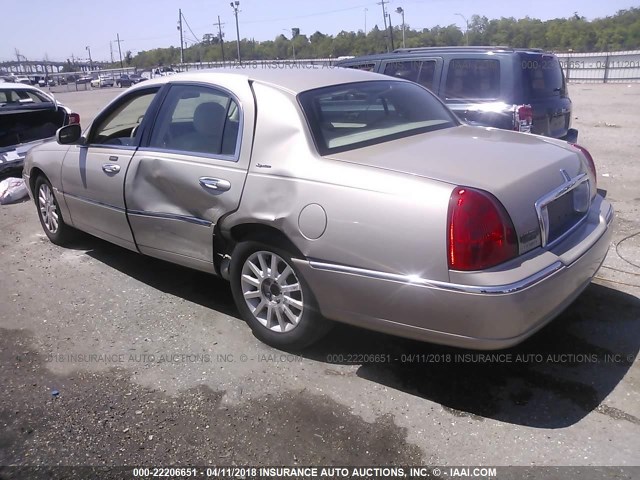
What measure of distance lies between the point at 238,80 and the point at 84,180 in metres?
1.83

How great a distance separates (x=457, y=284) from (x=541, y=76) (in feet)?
16.3

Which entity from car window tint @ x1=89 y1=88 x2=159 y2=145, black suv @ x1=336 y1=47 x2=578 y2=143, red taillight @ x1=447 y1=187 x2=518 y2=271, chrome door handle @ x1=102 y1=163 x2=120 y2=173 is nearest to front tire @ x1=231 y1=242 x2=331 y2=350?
red taillight @ x1=447 y1=187 x2=518 y2=271

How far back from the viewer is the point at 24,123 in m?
8.78

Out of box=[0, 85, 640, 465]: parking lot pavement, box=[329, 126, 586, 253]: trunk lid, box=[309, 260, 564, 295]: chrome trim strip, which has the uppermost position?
box=[329, 126, 586, 253]: trunk lid

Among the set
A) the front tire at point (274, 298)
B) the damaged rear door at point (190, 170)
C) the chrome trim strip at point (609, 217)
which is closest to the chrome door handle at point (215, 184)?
the damaged rear door at point (190, 170)

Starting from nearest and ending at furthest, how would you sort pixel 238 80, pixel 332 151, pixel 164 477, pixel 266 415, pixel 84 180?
pixel 164 477, pixel 266 415, pixel 332 151, pixel 238 80, pixel 84 180

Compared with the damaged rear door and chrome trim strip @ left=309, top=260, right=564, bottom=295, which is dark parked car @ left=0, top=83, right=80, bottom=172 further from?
chrome trim strip @ left=309, top=260, right=564, bottom=295

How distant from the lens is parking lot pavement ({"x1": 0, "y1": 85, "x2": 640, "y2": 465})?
281 cm

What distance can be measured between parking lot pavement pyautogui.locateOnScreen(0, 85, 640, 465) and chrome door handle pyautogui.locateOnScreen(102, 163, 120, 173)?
98cm

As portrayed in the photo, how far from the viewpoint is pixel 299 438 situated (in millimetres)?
2895

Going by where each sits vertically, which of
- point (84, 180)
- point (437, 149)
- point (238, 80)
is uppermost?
point (238, 80)

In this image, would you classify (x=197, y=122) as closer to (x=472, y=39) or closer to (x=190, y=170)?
(x=190, y=170)

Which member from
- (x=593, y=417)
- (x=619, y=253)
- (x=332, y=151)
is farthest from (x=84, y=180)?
(x=619, y=253)

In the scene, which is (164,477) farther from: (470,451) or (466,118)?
(466,118)
